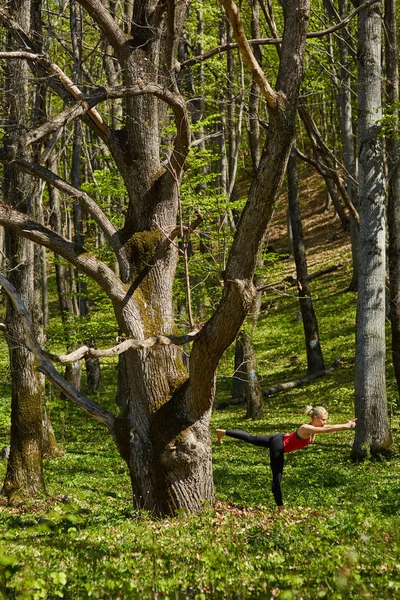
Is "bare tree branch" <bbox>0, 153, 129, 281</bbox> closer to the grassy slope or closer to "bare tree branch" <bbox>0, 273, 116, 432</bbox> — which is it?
"bare tree branch" <bbox>0, 273, 116, 432</bbox>

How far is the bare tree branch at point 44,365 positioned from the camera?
7629 millimetres

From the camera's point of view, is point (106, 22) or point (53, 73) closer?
point (53, 73)

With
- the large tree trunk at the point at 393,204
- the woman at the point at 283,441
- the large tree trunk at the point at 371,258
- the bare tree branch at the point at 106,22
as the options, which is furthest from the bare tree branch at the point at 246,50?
the large tree trunk at the point at 393,204

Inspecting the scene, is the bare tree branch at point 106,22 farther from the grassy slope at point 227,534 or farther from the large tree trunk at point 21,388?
the grassy slope at point 227,534

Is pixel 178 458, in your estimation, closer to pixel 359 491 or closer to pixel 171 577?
pixel 171 577

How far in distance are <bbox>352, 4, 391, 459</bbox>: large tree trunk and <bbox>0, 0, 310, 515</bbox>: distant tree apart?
5066mm

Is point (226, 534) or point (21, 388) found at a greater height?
point (21, 388)

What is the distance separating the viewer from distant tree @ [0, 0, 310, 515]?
8133mm

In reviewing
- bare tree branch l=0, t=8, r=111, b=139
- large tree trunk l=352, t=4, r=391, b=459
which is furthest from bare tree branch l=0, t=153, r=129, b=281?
large tree trunk l=352, t=4, r=391, b=459

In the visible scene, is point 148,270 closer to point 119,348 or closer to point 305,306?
point 119,348

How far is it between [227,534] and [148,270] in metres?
3.56

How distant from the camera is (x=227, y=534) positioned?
7598 mm

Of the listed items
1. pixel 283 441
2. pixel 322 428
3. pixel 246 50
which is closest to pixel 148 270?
pixel 283 441

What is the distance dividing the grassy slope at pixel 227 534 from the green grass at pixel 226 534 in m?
0.02
